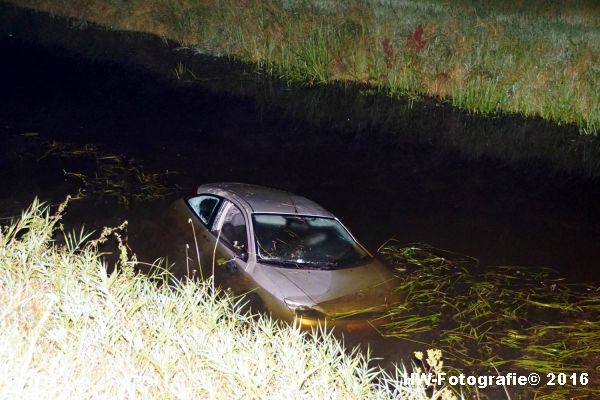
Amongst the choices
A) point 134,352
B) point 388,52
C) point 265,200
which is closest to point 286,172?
point 265,200

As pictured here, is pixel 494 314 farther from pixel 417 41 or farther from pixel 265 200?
pixel 417 41

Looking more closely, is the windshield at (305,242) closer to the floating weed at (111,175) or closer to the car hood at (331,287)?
the car hood at (331,287)

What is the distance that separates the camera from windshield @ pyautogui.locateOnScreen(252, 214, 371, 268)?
27.9ft

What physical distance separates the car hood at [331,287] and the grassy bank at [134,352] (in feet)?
4.61

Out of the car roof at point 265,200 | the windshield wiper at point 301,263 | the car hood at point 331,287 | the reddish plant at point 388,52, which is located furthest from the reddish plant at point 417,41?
the windshield wiper at point 301,263

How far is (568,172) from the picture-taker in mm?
16516

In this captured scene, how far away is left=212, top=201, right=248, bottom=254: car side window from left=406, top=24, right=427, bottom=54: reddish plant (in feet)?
47.1

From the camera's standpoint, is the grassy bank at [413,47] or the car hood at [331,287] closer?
the car hood at [331,287]

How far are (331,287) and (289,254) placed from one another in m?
0.73

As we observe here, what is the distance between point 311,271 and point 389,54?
15.2 m

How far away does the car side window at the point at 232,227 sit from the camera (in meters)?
8.78

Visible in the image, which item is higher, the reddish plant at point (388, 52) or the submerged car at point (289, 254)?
the reddish plant at point (388, 52)

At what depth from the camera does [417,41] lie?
22.0 m

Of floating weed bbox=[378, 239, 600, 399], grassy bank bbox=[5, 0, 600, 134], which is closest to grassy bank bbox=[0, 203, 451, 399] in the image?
floating weed bbox=[378, 239, 600, 399]
